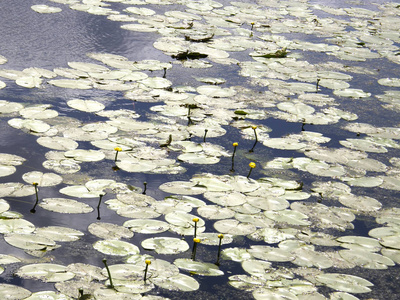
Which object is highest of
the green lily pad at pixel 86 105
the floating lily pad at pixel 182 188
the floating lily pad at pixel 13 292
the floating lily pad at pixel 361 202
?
the green lily pad at pixel 86 105

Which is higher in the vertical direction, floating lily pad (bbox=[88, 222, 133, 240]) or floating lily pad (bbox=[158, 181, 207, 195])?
floating lily pad (bbox=[158, 181, 207, 195])

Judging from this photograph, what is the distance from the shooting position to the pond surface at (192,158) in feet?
10.6

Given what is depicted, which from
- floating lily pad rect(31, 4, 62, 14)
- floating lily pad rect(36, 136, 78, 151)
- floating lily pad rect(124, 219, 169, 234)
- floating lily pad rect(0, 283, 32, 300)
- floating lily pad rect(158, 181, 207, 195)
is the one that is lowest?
floating lily pad rect(0, 283, 32, 300)

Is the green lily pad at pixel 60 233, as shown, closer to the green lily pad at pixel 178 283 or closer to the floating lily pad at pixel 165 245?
the floating lily pad at pixel 165 245

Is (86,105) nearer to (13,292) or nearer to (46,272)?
(46,272)

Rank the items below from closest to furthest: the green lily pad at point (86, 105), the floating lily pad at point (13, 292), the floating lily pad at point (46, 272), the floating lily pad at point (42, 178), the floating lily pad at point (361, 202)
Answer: the floating lily pad at point (13, 292)
the floating lily pad at point (46, 272)
the floating lily pad at point (42, 178)
the floating lily pad at point (361, 202)
the green lily pad at point (86, 105)

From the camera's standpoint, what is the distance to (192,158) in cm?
443

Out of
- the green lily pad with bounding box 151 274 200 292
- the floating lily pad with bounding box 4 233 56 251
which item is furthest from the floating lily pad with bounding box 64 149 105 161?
the green lily pad with bounding box 151 274 200 292

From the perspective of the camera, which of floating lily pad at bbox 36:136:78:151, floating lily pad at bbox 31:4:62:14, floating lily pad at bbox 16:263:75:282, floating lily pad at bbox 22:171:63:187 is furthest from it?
floating lily pad at bbox 31:4:62:14

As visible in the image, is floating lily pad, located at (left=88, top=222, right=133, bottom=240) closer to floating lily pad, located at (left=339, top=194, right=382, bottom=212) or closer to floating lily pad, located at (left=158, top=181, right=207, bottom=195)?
floating lily pad, located at (left=158, top=181, right=207, bottom=195)

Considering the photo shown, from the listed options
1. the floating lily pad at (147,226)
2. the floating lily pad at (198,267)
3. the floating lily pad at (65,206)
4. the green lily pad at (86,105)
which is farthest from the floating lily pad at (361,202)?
the green lily pad at (86,105)

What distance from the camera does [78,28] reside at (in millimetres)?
7004

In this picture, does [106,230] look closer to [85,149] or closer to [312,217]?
[85,149]

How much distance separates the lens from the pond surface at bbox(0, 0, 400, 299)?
324 centimetres
